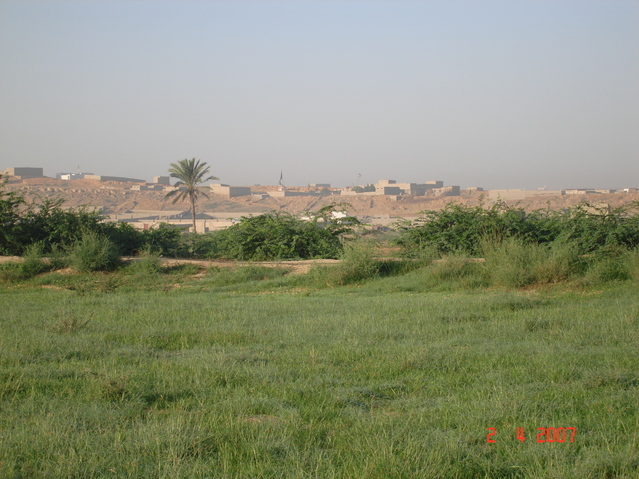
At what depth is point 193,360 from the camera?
556 cm

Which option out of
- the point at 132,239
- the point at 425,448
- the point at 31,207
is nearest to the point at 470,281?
the point at 425,448

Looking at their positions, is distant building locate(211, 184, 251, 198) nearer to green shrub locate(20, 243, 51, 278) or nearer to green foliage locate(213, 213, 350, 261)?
green foliage locate(213, 213, 350, 261)

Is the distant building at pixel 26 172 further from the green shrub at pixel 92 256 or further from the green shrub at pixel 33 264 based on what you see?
the green shrub at pixel 92 256

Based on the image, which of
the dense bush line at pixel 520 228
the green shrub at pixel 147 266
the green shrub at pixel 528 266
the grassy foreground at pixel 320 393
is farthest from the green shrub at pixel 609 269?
the green shrub at pixel 147 266

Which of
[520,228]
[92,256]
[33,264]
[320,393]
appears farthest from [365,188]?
[320,393]

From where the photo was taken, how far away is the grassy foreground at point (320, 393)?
3.30 meters

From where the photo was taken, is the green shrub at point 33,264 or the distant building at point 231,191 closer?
the green shrub at point 33,264
